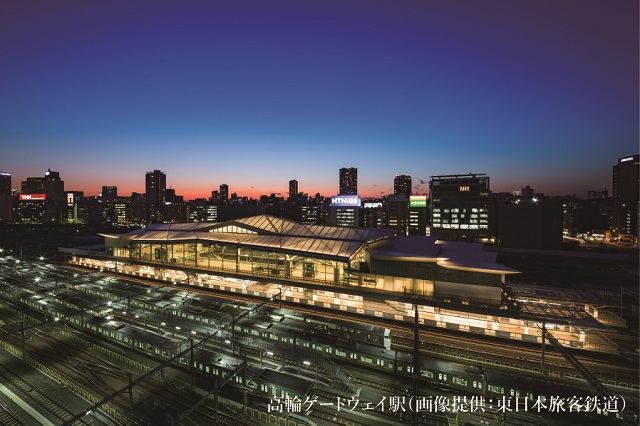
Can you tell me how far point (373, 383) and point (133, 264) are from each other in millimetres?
53826

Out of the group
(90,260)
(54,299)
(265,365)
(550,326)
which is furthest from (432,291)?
(90,260)

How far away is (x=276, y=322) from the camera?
35625 mm

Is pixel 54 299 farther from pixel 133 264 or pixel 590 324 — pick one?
pixel 590 324

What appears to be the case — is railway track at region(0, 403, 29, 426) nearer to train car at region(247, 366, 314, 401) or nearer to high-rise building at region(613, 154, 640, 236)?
train car at region(247, 366, 314, 401)

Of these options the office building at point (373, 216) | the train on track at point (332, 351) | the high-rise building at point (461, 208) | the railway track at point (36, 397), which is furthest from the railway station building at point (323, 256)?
the office building at point (373, 216)

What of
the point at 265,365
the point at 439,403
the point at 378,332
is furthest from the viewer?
the point at 378,332

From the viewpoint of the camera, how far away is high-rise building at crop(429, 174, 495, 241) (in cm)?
10462

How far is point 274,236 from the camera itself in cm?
5509

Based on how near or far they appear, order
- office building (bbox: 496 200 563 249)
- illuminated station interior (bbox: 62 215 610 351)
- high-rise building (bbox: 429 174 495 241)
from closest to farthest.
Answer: illuminated station interior (bbox: 62 215 610 351), office building (bbox: 496 200 563 249), high-rise building (bbox: 429 174 495 241)

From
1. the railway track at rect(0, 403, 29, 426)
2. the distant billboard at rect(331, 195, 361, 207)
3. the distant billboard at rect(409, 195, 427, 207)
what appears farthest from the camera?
the distant billboard at rect(409, 195, 427, 207)

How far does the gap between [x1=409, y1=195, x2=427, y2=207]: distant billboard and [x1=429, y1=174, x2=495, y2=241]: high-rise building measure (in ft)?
71.4

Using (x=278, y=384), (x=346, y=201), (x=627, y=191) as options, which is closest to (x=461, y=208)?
(x=346, y=201)

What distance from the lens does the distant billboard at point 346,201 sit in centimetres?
13000

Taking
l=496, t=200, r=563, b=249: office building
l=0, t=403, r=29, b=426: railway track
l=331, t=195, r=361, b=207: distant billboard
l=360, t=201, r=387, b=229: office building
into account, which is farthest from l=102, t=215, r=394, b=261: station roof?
l=360, t=201, r=387, b=229: office building
